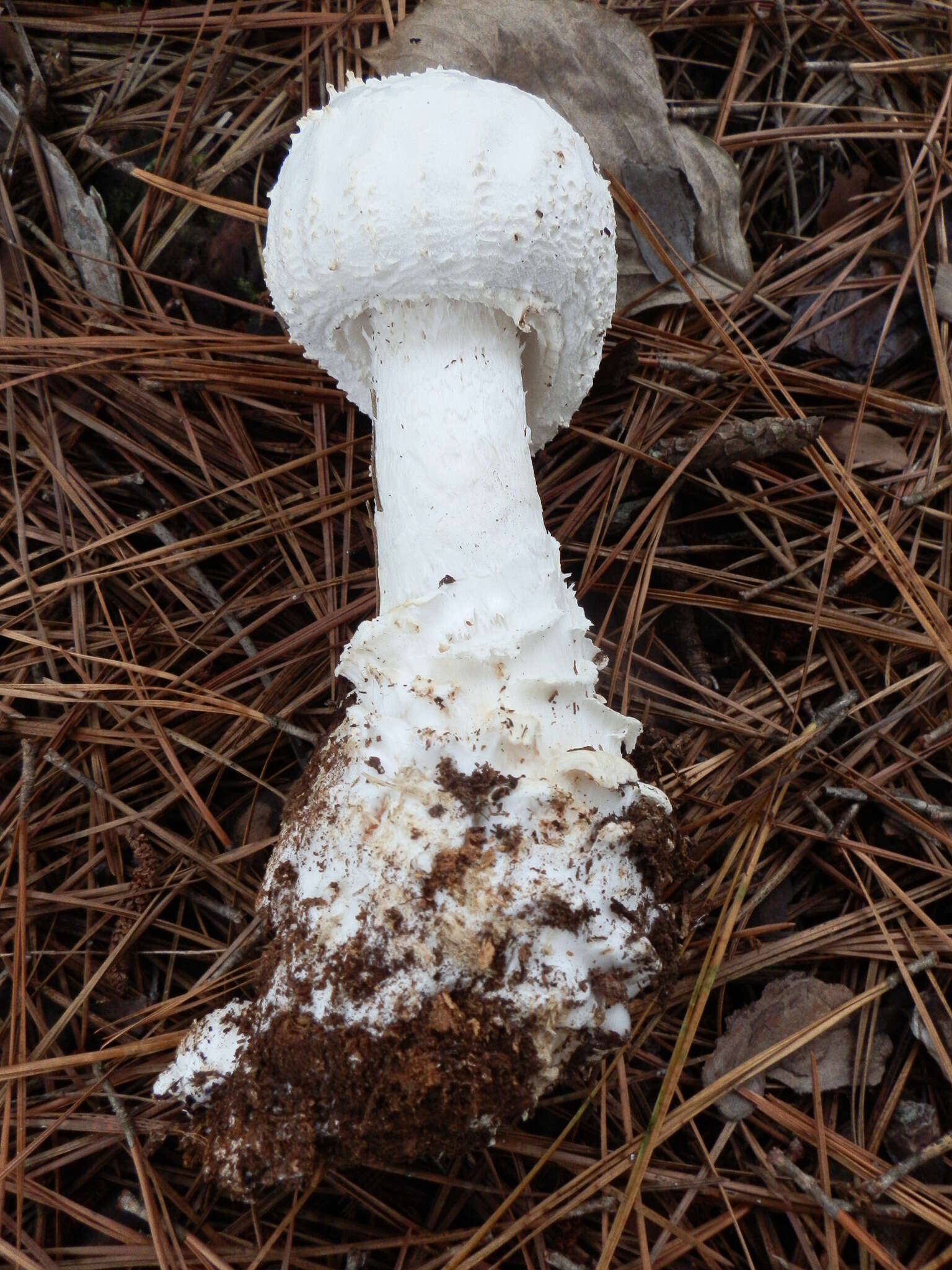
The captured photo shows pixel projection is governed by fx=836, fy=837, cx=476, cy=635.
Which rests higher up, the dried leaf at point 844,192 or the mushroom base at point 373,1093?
the dried leaf at point 844,192

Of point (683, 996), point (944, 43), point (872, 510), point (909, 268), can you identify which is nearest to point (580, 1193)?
point (683, 996)

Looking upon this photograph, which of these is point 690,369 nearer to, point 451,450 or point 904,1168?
point 451,450

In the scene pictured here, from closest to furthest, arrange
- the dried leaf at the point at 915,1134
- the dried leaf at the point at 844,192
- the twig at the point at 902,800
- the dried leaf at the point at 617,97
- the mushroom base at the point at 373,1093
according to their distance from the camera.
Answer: the mushroom base at the point at 373,1093 → the dried leaf at the point at 915,1134 → the twig at the point at 902,800 → the dried leaf at the point at 617,97 → the dried leaf at the point at 844,192

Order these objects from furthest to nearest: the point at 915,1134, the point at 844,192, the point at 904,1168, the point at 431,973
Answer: the point at 844,192 → the point at 915,1134 → the point at 904,1168 → the point at 431,973

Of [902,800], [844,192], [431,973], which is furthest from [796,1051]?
[844,192]

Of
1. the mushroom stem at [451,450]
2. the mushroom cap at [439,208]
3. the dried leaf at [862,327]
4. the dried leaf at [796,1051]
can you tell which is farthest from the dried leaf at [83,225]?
the dried leaf at [796,1051]

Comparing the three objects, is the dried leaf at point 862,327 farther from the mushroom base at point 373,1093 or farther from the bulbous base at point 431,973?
the mushroom base at point 373,1093

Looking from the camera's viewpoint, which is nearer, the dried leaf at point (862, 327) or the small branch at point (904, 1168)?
the small branch at point (904, 1168)
